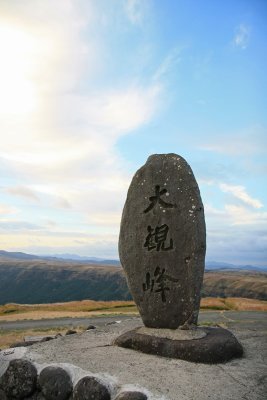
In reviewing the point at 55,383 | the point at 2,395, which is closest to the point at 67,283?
the point at 2,395

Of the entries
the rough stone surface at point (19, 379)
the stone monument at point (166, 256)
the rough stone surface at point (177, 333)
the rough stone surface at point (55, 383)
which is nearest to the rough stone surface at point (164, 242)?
the stone monument at point (166, 256)

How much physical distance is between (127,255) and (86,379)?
4.25 metres

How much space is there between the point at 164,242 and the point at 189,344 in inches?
107

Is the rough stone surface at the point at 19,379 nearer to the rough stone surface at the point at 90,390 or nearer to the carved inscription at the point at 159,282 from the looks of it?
the rough stone surface at the point at 90,390

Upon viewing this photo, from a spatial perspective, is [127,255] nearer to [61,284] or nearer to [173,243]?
[173,243]

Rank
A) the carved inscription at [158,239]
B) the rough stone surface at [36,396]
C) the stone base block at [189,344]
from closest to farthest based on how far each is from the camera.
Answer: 1. the rough stone surface at [36,396]
2. the stone base block at [189,344]
3. the carved inscription at [158,239]

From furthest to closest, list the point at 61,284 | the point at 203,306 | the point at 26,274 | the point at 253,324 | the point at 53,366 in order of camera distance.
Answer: the point at 26,274 → the point at 61,284 → the point at 203,306 → the point at 253,324 → the point at 53,366

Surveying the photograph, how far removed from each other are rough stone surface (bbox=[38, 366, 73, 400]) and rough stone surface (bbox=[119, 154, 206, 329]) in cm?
340

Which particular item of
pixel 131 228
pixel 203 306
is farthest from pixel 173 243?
pixel 203 306

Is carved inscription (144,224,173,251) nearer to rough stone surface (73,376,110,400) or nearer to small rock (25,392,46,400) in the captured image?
rough stone surface (73,376,110,400)

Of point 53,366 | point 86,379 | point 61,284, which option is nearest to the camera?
point 86,379

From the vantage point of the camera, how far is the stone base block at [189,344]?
30.7ft

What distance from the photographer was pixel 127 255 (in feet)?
38.2

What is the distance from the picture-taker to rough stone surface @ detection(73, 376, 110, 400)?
7.62 metres
